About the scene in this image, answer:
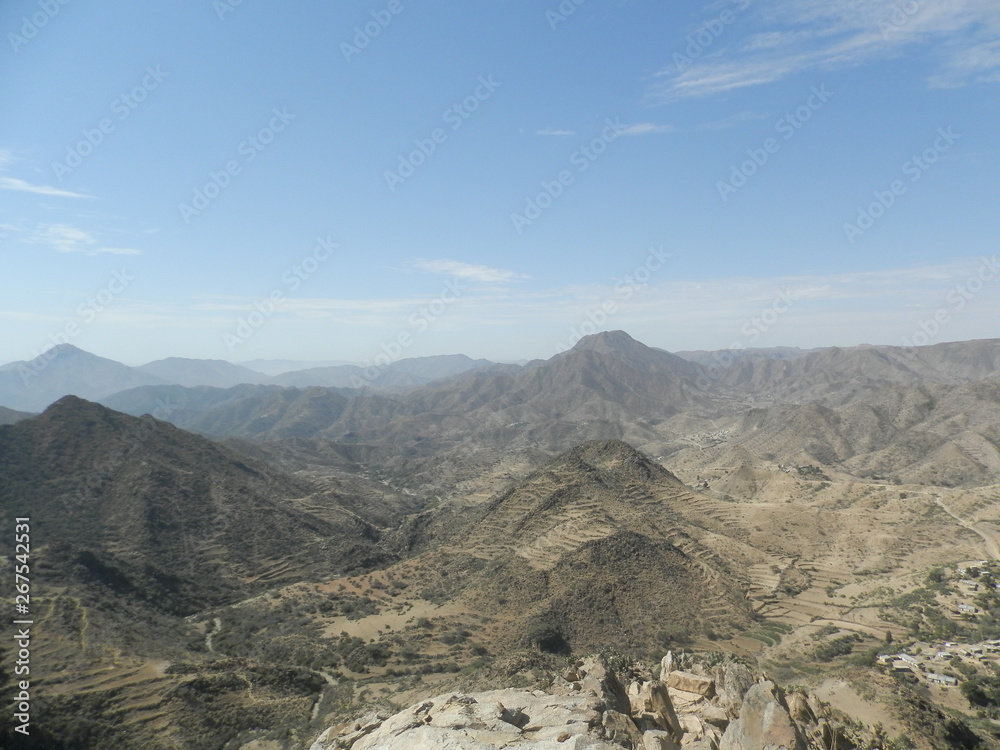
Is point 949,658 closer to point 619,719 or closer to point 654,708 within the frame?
point 654,708

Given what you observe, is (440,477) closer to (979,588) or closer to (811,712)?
(979,588)

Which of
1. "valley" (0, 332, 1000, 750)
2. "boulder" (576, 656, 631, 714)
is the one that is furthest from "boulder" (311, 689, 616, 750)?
"valley" (0, 332, 1000, 750)

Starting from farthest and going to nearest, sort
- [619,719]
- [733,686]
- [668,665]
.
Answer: [668,665] < [733,686] < [619,719]

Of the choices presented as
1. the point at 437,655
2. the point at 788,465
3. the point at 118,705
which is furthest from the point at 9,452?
the point at 788,465

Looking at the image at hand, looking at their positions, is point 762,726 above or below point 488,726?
above

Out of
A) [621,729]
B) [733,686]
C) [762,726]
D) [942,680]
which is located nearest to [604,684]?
[621,729]

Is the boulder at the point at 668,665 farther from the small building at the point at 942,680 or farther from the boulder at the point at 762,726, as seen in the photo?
the small building at the point at 942,680

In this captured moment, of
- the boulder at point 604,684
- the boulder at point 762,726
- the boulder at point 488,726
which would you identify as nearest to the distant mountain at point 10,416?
the boulder at point 488,726
